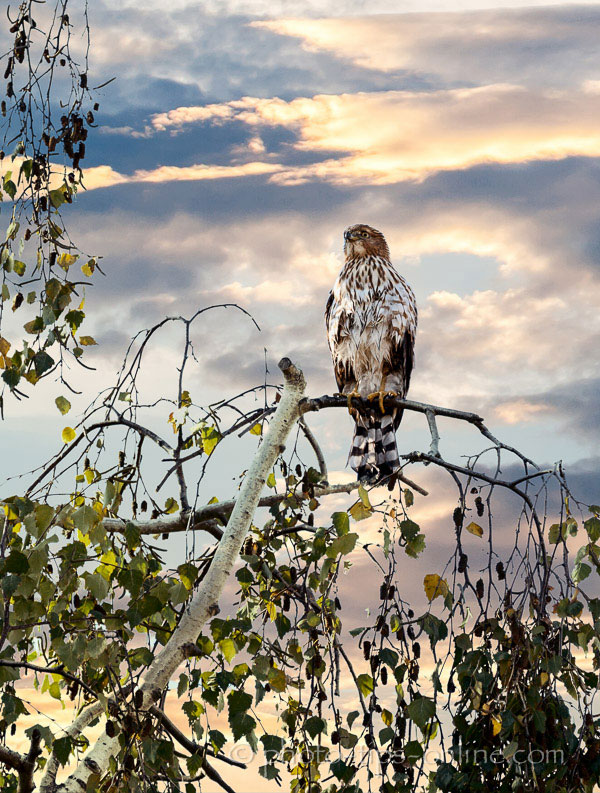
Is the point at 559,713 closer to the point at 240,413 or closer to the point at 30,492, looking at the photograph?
the point at 240,413

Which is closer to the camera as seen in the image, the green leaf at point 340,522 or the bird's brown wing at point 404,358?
the green leaf at point 340,522

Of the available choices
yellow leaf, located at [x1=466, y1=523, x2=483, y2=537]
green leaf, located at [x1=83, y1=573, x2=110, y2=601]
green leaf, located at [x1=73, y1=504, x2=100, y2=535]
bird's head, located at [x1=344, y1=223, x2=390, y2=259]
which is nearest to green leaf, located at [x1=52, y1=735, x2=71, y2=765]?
green leaf, located at [x1=83, y1=573, x2=110, y2=601]

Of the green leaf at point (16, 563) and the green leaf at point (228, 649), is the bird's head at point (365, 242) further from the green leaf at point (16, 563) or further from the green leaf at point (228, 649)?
the green leaf at point (16, 563)

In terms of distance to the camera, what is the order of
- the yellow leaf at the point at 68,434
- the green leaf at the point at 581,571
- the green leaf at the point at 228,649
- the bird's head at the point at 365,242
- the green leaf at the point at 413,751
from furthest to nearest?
the bird's head at the point at 365,242
the yellow leaf at the point at 68,434
the green leaf at the point at 228,649
the green leaf at the point at 581,571
the green leaf at the point at 413,751

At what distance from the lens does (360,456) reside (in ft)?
13.1

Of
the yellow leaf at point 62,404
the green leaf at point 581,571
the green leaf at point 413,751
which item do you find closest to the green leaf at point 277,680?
the green leaf at point 413,751

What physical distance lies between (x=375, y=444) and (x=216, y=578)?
1507 mm

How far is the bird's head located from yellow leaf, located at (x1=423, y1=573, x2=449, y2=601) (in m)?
2.99

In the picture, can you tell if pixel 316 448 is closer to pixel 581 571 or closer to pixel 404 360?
pixel 404 360

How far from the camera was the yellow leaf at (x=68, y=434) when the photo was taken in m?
2.80

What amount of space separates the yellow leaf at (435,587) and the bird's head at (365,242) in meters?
2.99

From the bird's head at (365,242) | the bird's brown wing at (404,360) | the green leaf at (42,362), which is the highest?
the bird's head at (365,242)

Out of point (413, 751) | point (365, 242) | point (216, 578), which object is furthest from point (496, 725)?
point (365, 242)

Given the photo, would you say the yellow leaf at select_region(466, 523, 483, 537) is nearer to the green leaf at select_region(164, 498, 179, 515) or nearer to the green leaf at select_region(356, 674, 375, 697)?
the green leaf at select_region(356, 674, 375, 697)
